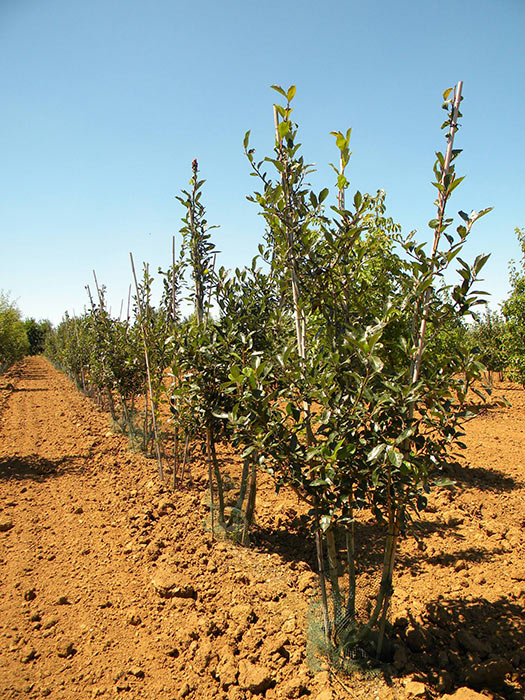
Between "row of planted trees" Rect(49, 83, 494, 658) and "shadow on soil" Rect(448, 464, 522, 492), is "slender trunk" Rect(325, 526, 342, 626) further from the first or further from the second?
"shadow on soil" Rect(448, 464, 522, 492)

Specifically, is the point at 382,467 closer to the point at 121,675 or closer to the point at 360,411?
the point at 360,411

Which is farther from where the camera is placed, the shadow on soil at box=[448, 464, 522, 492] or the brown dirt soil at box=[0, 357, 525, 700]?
the shadow on soil at box=[448, 464, 522, 492]

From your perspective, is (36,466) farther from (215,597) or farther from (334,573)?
(334,573)

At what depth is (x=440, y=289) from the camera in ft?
8.80

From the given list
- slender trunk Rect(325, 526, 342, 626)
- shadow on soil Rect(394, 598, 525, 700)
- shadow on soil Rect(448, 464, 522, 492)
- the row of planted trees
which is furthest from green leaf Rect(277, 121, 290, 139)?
shadow on soil Rect(448, 464, 522, 492)

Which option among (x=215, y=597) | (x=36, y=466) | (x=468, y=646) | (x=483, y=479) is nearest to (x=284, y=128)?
(x=468, y=646)

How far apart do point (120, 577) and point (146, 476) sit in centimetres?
316

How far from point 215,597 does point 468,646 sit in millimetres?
2248

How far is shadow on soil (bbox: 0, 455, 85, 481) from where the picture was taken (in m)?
8.27

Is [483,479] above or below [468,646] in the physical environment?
above

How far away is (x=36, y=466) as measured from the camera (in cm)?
882

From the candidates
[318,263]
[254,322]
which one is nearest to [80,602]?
[254,322]

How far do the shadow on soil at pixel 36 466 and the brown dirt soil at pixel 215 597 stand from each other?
2.14 ft

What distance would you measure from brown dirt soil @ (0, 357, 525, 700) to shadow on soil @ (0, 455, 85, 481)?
652mm
